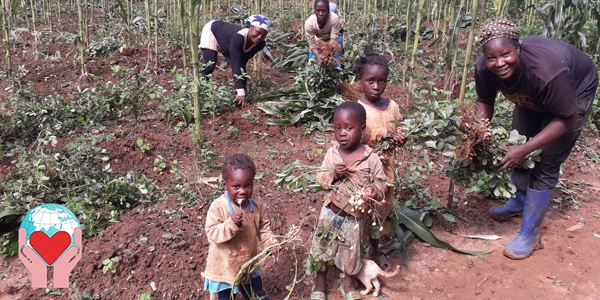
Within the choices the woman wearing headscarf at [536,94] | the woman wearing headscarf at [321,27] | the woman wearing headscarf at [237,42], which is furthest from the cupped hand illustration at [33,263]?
the woman wearing headscarf at [321,27]

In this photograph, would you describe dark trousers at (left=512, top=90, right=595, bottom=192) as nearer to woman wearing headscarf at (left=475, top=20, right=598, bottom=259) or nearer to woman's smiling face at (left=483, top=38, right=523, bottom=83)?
woman wearing headscarf at (left=475, top=20, right=598, bottom=259)

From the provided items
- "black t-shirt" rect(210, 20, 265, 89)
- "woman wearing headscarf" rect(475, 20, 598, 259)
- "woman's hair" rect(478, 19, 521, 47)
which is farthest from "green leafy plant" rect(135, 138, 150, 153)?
"woman's hair" rect(478, 19, 521, 47)

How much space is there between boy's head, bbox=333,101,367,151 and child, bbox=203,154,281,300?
559mm

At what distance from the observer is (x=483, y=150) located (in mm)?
2734

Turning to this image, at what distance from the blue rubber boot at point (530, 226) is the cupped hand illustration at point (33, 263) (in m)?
3.35

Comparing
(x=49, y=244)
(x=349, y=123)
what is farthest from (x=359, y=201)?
(x=49, y=244)

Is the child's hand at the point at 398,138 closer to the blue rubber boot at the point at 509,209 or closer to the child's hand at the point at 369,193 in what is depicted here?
the child's hand at the point at 369,193

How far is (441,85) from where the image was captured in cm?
653

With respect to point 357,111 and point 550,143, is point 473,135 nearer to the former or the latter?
point 550,143

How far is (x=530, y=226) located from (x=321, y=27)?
150 inches

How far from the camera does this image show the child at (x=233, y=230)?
2.08 meters

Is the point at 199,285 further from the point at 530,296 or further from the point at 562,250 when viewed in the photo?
the point at 562,250

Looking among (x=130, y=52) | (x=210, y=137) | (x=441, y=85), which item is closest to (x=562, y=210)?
(x=441, y=85)

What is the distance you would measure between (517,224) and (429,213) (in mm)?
794
